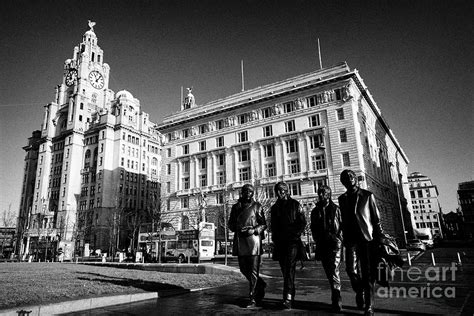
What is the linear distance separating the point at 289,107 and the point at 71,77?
248ft

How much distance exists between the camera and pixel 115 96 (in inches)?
4104

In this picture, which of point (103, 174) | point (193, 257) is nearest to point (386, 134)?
point (193, 257)

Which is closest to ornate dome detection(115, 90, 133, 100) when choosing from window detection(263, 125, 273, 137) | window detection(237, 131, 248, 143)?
window detection(237, 131, 248, 143)

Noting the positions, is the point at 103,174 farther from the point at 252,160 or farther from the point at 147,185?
the point at 252,160

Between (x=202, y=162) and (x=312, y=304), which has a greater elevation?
(x=202, y=162)

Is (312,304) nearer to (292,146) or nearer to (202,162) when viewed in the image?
(292,146)

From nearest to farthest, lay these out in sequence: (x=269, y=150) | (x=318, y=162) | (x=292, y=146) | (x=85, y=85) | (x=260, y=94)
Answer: (x=318, y=162)
(x=292, y=146)
(x=269, y=150)
(x=260, y=94)
(x=85, y=85)

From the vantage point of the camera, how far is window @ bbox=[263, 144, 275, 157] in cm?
5303

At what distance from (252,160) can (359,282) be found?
48489 mm

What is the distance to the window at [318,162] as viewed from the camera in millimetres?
48125

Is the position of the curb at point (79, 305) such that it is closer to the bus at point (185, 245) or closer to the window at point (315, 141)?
the bus at point (185, 245)

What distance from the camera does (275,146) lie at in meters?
52.5

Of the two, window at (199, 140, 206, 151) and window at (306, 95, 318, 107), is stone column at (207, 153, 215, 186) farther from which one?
window at (306, 95, 318, 107)

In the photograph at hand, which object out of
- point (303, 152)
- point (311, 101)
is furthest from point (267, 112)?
point (303, 152)
